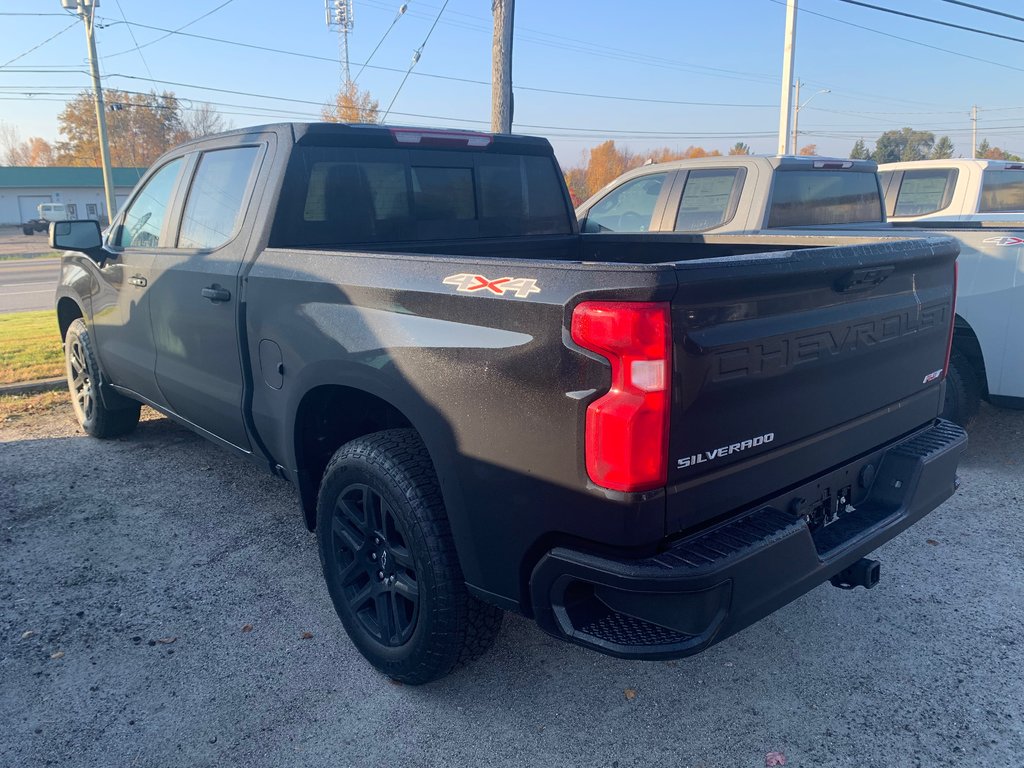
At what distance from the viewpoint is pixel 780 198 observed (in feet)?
21.6

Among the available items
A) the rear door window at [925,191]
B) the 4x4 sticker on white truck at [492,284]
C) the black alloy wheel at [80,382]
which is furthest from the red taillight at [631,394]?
the rear door window at [925,191]

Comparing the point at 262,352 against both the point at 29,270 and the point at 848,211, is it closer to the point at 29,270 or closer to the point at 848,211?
the point at 848,211

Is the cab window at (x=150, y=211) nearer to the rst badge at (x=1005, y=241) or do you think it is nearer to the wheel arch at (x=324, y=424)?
the wheel arch at (x=324, y=424)

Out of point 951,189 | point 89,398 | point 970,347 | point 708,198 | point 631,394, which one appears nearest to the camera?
point 631,394

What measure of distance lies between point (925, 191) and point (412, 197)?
307 inches

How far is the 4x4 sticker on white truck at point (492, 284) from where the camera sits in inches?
88.3

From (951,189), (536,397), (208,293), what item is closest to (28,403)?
(208,293)

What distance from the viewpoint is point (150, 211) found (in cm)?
472

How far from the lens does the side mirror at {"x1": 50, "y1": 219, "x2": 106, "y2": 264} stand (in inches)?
189

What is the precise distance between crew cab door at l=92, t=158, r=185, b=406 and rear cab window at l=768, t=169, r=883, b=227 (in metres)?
4.61

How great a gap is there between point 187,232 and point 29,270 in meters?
28.1

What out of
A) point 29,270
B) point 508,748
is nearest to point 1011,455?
point 508,748

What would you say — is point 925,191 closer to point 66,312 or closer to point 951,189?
point 951,189

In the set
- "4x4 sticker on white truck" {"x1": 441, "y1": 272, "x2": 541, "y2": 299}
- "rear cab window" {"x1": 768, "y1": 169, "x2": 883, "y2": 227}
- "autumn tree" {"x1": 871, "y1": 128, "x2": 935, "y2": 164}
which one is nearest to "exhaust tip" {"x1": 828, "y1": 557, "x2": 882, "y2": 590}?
"4x4 sticker on white truck" {"x1": 441, "y1": 272, "x2": 541, "y2": 299}
